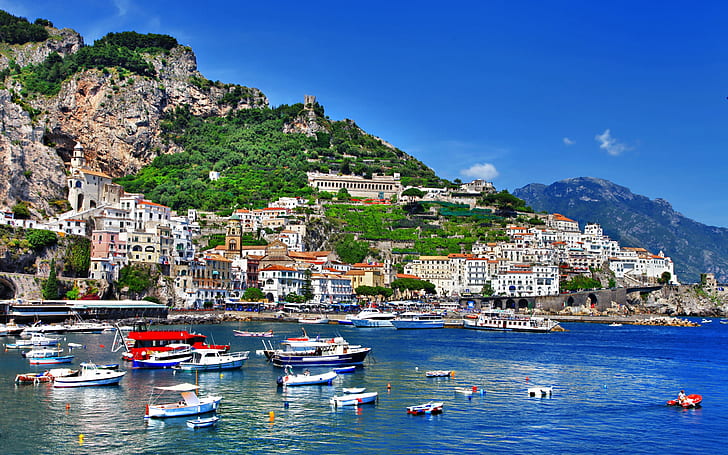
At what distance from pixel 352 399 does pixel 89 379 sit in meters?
14.0

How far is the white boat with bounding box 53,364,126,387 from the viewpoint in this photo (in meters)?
34.9

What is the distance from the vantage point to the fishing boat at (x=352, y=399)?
102 feet

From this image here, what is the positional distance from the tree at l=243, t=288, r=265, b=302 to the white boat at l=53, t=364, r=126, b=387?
54.6 meters

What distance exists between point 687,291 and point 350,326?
73458 millimetres

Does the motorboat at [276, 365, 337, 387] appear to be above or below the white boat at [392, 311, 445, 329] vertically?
below

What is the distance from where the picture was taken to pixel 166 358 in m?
42.1

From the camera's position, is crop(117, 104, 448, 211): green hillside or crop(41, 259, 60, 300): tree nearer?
crop(41, 259, 60, 300): tree

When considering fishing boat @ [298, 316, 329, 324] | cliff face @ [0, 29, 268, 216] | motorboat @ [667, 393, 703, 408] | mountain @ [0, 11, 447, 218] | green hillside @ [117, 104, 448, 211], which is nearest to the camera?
motorboat @ [667, 393, 703, 408]

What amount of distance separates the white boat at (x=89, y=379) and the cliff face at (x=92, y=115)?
192 ft

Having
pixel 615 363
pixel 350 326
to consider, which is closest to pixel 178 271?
pixel 350 326

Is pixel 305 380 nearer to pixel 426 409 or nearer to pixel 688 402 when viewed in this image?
pixel 426 409

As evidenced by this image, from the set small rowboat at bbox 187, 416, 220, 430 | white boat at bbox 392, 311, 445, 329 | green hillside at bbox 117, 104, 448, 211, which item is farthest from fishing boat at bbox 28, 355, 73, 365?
green hillside at bbox 117, 104, 448, 211

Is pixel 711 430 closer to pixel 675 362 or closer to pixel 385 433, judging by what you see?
pixel 385 433

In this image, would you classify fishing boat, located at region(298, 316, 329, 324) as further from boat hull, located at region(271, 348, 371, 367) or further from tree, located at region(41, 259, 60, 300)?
boat hull, located at region(271, 348, 371, 367)
